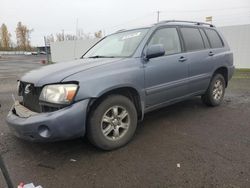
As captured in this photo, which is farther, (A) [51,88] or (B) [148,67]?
(B) [148,67]

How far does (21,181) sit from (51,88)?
1.12 metres

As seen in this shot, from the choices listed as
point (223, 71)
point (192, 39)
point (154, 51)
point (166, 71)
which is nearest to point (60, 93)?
point (154, 51)

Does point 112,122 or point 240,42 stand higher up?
point 240,42

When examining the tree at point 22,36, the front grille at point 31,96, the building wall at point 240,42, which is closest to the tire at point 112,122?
the front grille at point 31,96

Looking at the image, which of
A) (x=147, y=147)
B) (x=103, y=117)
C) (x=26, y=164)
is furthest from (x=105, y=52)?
(x=26, y=164)

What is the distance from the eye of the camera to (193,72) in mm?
4656

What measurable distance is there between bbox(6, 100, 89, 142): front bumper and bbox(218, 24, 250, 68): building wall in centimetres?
1267

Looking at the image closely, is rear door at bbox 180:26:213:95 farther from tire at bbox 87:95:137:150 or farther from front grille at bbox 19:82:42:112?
front grille at bbox 19:82:42:112

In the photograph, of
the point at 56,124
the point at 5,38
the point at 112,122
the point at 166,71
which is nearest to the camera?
the point at 56,124

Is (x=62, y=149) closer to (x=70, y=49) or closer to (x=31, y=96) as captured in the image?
(x=31, y=96)

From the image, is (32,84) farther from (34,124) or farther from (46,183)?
(46,183)

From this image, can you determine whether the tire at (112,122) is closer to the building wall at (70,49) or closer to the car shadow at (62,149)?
the car shadow at (62,149)

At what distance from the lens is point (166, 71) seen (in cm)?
407

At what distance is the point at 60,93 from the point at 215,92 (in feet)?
12.4
